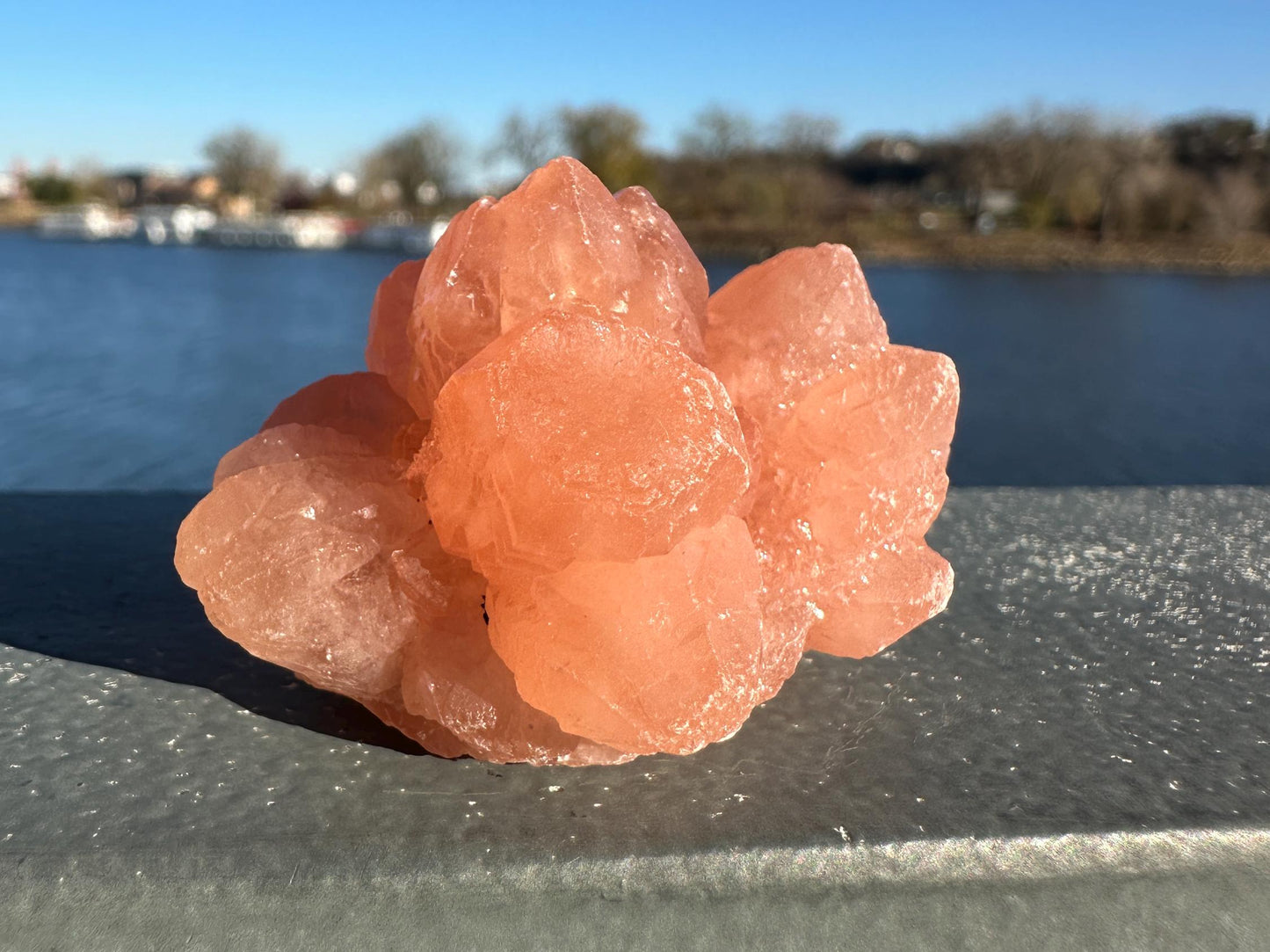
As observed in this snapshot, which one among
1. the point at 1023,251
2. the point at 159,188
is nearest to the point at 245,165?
the point at 159,188

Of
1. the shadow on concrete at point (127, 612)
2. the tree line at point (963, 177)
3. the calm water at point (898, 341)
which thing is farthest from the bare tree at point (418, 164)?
the shadow on concrete at point (127, 612)

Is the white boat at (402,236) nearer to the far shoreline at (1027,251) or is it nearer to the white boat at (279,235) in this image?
the white boat at (279,235)

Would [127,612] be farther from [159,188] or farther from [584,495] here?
[159,188]

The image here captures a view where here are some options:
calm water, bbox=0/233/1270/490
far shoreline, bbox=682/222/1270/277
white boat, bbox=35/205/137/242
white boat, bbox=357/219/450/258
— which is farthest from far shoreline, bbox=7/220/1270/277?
white boat, bbox=35/205/137/242

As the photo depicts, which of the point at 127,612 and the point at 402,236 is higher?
the point at 127,612

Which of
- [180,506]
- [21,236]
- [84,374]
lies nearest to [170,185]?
[21,236]

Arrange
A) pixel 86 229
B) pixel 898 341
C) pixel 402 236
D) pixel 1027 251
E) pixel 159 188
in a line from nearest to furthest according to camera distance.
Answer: pixel 898 341, pixel 1027 251, pixel 402 236, pixel 86 229, pixel 159 188

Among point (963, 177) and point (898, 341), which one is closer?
point (898, 341)
